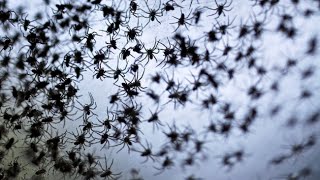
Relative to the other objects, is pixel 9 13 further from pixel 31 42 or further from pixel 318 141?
pixel 318 141

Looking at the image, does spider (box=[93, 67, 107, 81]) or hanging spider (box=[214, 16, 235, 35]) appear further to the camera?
spider (box=[93, 67, 107, 81])

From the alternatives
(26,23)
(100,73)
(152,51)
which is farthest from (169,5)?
(26,23)

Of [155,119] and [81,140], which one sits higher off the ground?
[155,119]

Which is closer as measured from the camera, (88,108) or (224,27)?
(224,27)

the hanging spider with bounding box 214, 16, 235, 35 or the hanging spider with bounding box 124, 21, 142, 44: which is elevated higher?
the hanging spider with bounding box 214, 16, 235, 35

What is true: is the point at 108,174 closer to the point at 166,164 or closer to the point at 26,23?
the point at 166,164

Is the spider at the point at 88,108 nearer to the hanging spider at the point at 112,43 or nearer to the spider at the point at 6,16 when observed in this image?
the hanging spider at the point at 112,43

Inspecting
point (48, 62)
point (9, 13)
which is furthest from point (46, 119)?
point (9, 13)

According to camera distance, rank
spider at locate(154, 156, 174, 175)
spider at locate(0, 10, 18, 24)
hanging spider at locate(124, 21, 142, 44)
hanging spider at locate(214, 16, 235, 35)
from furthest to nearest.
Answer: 1. spider at locate(0, 10, 18, 24)
2. spider at locate(154, 156, 174, 175)
3. hanging spider at locate(124, 21, 142, 44)
4. hanging spider at locate(214, 16, 235, 35)

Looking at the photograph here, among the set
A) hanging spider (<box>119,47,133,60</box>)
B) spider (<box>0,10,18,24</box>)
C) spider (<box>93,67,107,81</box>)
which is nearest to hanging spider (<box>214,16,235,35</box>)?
hanging spider (<box>119,47,133,60</box>)

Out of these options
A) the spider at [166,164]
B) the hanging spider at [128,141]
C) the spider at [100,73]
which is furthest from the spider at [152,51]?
the spider at [166,164]

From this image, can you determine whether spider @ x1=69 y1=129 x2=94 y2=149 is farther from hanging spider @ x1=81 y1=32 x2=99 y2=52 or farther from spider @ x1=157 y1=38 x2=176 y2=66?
spider @ x1=157 y1=38 x2=176 y2=66
